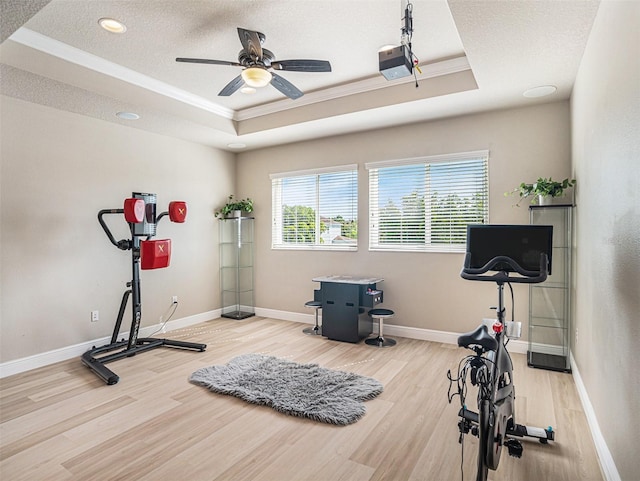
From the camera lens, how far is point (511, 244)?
7.55 ft

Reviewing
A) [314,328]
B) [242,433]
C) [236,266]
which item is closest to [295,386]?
[242,433]

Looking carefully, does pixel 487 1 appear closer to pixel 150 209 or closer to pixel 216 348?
pixel 150 209

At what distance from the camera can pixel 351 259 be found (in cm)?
510

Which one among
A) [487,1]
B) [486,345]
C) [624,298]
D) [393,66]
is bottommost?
[486,345]

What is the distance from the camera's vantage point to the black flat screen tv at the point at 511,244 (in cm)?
224

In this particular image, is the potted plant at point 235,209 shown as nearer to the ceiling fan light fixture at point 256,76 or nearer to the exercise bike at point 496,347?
the ceiling fan light fixture at point 256,76

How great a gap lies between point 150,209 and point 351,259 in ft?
8.49

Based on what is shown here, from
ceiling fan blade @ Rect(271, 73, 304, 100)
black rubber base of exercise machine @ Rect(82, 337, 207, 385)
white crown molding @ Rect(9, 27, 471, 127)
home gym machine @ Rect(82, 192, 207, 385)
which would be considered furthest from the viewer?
home gym machine @ Rect(82, 192, 207, 385)

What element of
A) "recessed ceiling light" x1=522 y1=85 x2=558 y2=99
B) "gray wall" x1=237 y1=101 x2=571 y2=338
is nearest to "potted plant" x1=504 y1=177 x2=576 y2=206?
"gray wall" x1=237 y1=101 x2=571 y2=338

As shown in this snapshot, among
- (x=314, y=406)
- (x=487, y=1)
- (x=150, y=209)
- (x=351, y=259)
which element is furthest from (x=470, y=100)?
(x=150, y=209)

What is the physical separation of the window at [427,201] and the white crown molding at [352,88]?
1037mm

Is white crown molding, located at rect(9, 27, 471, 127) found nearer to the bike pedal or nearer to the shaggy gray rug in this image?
the shaggy gray rug

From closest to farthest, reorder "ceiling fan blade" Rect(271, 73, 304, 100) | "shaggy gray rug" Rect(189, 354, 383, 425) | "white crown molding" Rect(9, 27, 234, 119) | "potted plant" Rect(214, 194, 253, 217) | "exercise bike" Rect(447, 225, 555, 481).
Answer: "exercise bike" Rect(447, 225, 555, 481), "shaggy gray rug" Rect(189, 354, 383, 425), "white crown molding" Rect(9, 27, 234, 119), "ceiling fan blade" Rect(271, 73, 304, 100), "potted plant" Rect(214, 194, 253, 217)

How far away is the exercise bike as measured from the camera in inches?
71.2
